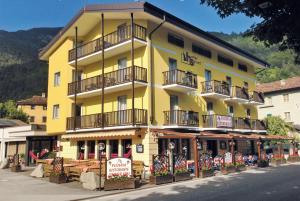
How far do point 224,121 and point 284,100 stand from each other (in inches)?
1038

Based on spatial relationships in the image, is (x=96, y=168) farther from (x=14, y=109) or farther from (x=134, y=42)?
(x=14, y=109)

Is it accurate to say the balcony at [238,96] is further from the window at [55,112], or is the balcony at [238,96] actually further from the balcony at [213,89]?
the window at [55,112]

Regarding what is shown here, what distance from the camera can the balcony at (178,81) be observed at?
23.9 meters

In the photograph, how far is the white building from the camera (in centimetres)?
4881

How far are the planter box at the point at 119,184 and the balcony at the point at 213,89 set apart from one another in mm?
13656

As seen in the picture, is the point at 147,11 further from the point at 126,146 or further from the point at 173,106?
the point at 126,146

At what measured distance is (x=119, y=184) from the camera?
16219 millimetres

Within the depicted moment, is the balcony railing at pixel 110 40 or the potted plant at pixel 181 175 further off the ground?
the balcony railing at pixel 110 40

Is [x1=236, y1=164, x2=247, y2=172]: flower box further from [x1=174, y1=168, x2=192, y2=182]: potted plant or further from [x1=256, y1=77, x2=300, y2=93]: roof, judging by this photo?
[x1=256, y1=77, x2=300, y2=93]: roof

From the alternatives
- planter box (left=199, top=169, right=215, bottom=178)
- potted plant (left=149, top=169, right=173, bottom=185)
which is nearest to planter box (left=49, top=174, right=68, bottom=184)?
potted plant (left=149, top=169, right=173, bottom=185)

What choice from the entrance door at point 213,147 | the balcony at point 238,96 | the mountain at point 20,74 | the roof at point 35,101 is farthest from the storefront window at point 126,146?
the mountain at point 20,74

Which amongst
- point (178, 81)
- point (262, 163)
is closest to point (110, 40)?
point (178, 81)

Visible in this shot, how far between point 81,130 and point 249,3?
20.6 m

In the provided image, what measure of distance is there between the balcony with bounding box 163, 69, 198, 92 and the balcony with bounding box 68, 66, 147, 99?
6.86 ft
